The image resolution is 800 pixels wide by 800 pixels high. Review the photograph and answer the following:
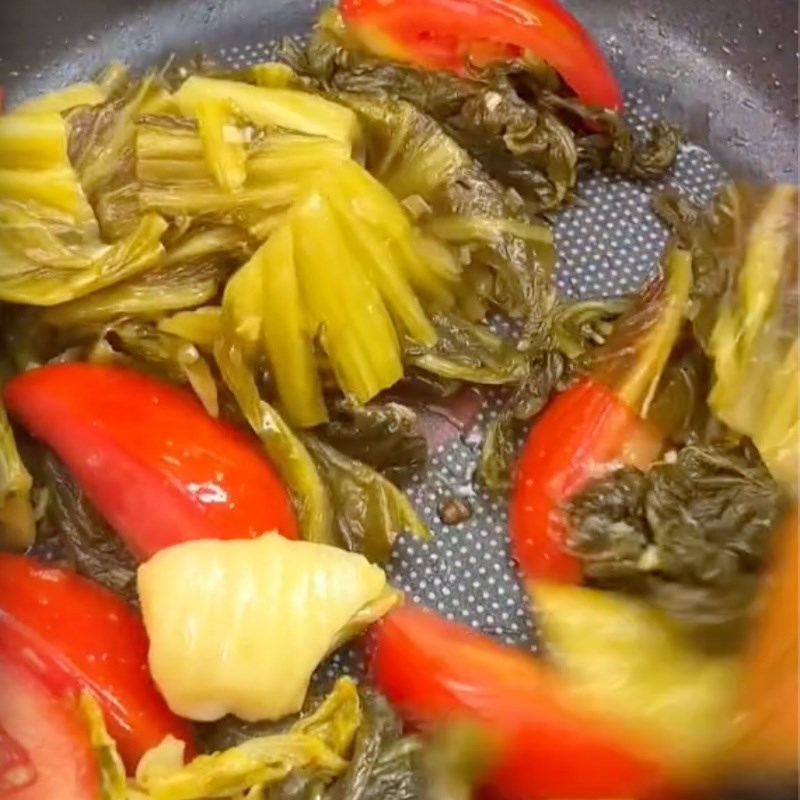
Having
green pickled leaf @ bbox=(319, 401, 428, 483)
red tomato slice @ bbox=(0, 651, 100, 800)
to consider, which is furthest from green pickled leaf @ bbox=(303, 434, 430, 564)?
red tomato slice @ bbox=(0, 651, 100, 800)

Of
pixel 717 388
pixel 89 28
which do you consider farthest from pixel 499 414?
pixel 89 28

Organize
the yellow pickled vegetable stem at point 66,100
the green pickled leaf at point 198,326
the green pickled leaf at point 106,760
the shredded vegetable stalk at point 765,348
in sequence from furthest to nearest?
the yellow pickled vegetable stem at point 66,100 < the green pickled leaf at point 198,326 < the shredded vegetable stalk at point 765,348 < the green pickled leaf at point 106,760

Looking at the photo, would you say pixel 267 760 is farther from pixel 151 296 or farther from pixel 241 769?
pixel 151 296

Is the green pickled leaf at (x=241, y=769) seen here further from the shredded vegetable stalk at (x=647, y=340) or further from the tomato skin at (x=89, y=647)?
the shredded vegetable stalk at (x=647, y=340)

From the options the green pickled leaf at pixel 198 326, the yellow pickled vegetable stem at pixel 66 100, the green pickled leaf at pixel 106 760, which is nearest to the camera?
the green pickled leaf at pixel 106 760

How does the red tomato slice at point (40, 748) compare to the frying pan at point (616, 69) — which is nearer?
the red tomato slice at point (40, 748)

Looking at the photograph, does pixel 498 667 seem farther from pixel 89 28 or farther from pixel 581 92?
pixel 89 28

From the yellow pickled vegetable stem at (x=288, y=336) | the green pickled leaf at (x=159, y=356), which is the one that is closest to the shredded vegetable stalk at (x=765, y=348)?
the yellow pickled vegetable stem at (x=288, y=336)
